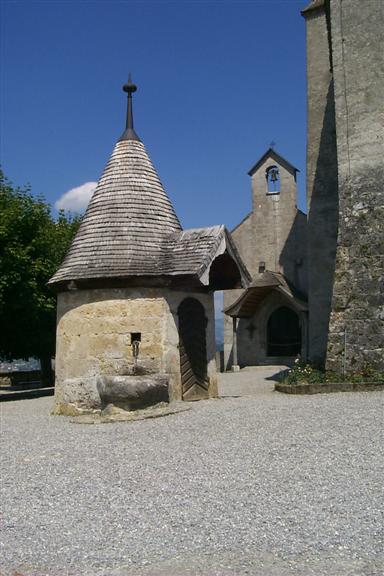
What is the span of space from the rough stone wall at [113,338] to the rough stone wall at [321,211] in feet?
30.6

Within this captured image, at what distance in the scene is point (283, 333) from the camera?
26.1 m

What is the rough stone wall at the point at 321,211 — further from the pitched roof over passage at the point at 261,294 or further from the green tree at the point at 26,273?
the green tree at the point at 26,273

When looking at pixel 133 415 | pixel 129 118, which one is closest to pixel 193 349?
pixel 133 415

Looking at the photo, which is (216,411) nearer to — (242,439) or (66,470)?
(242,439)

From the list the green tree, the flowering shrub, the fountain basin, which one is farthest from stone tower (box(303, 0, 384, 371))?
the green tree

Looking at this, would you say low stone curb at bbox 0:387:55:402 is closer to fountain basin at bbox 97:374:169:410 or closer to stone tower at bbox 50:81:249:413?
stone tower at bbox 50:81:249:413

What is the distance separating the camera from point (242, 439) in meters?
7.80

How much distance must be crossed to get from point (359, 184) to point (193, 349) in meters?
6.60

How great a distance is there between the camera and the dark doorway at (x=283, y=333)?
2588cm

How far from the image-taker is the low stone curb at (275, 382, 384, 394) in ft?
39.8

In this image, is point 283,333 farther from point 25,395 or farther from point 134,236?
point 134,236

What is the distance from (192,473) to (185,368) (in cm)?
572

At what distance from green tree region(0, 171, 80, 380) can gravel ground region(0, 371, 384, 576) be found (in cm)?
980

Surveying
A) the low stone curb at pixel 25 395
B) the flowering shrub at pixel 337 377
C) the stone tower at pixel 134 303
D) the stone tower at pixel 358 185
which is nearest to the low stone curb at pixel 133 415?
the stone tower at pixel 134 303
